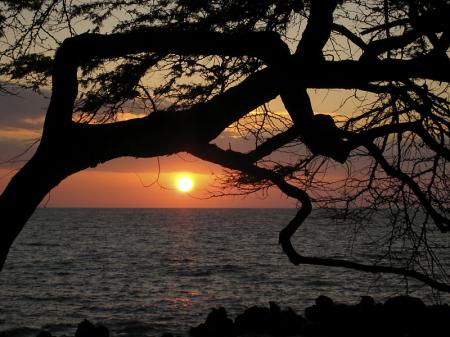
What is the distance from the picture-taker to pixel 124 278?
4297 centimetres

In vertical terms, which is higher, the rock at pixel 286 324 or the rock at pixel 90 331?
the rock at pixel 286 324

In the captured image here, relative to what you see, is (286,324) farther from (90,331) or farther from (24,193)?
(24,193)

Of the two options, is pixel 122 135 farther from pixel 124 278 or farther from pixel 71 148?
pixel 124 278

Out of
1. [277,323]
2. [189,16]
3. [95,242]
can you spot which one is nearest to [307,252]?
[95,242]

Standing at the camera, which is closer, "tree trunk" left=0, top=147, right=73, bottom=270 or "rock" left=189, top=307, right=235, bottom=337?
"tree trunk" left=0, top=147, right=73, bottom=270

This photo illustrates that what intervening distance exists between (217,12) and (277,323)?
51.1 ft

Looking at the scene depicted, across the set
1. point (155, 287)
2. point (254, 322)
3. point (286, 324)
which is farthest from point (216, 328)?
point (155, 287)

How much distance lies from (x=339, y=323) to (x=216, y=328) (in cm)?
388

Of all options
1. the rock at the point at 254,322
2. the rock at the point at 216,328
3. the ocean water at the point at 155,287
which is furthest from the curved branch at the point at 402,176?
the rock at the point at 254,322

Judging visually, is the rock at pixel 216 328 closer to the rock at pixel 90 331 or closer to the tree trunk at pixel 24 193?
the rock at pixel 90 331

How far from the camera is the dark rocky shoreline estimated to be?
18.6 m

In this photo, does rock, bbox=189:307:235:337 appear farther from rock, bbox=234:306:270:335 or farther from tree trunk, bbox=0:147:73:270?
tree trunk, bbox=0:147:73:270

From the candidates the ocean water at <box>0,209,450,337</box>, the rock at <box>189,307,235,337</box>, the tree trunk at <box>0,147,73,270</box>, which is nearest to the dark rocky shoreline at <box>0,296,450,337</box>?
the rock at <box>189,307,235,337</box>

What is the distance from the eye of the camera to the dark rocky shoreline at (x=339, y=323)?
733 inches
